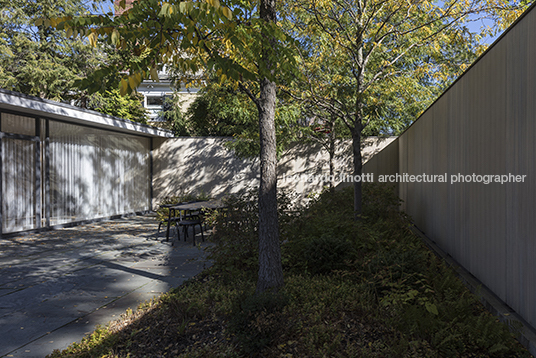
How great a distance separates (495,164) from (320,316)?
91.6 inches

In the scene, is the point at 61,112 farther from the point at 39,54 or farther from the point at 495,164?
the point at 39,54

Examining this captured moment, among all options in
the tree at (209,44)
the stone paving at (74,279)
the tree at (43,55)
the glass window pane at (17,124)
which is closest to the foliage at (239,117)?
the tree at (209,44)

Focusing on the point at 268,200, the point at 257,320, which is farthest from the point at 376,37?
the point at 257,320

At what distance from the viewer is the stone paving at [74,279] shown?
357 centimetres

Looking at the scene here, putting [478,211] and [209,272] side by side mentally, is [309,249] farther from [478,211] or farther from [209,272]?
[478,211]

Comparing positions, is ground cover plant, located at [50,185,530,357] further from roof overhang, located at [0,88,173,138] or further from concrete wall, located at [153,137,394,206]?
concrete wall, located at [153,137,394,206]

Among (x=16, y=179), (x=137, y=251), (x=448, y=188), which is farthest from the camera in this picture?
(x=16, y=179)

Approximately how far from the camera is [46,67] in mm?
16469

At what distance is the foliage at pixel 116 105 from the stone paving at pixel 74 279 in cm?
1118

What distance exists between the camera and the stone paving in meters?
3.57

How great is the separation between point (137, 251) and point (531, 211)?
21.5 ft

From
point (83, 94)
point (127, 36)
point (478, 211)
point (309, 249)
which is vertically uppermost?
point (83, 94)

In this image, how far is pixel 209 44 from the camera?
3848 mm

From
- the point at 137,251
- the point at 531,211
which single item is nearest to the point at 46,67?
the point at 137,251
